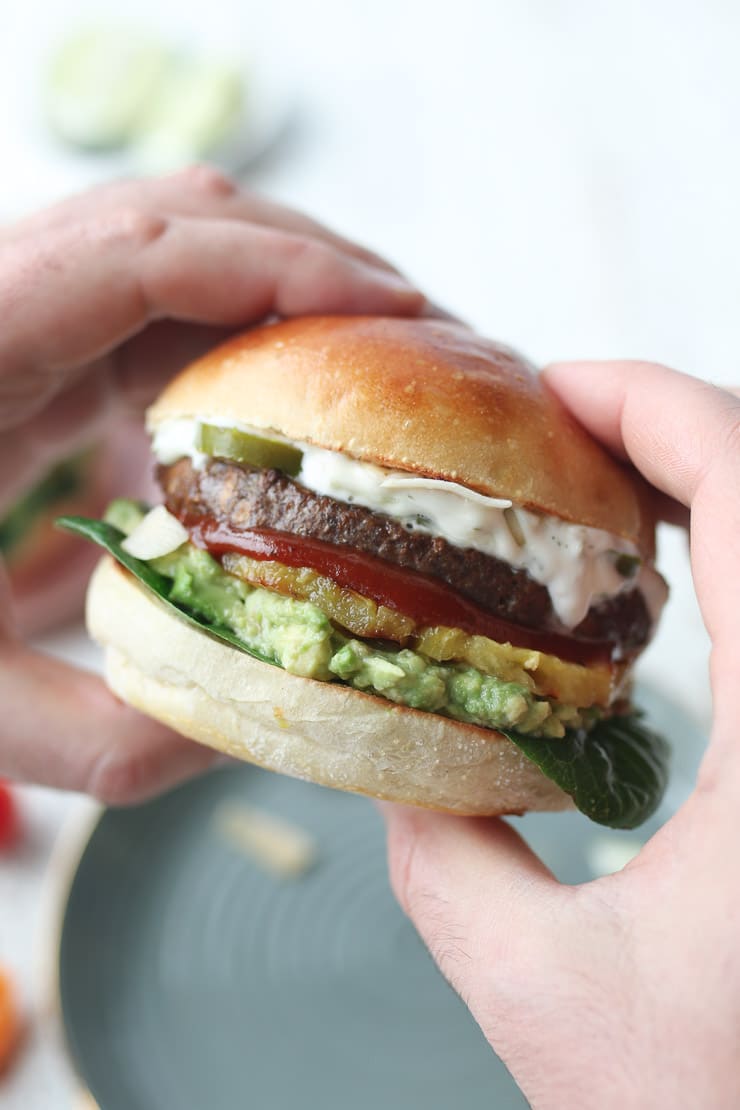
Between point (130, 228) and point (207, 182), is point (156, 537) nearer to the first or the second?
point (130, 228)

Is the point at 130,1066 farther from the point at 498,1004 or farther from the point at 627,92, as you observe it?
the point at 627,92

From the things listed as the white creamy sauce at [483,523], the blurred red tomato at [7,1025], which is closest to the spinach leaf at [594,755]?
the white creamy sauce at [483,523]

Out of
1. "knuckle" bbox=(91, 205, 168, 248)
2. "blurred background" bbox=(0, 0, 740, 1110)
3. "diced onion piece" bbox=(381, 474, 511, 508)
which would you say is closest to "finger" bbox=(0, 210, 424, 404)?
"knuckle" bbox=(91, 205, 168, 248)

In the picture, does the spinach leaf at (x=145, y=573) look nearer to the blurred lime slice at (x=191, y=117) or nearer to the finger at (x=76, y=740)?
the finger at (x=76, y=740)

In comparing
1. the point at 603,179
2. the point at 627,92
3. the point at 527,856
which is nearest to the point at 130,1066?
the point at 527,856

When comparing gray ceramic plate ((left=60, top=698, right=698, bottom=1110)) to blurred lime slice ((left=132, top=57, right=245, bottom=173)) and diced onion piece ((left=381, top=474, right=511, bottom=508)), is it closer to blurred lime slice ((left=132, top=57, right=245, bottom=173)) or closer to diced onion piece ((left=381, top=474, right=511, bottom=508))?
diced onion piece ((left=381, top=474, right=511, bottom=508))

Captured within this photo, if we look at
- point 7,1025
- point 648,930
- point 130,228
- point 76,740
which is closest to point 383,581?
point 648,930

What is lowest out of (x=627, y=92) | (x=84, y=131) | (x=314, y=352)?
(x=84, y=131)
